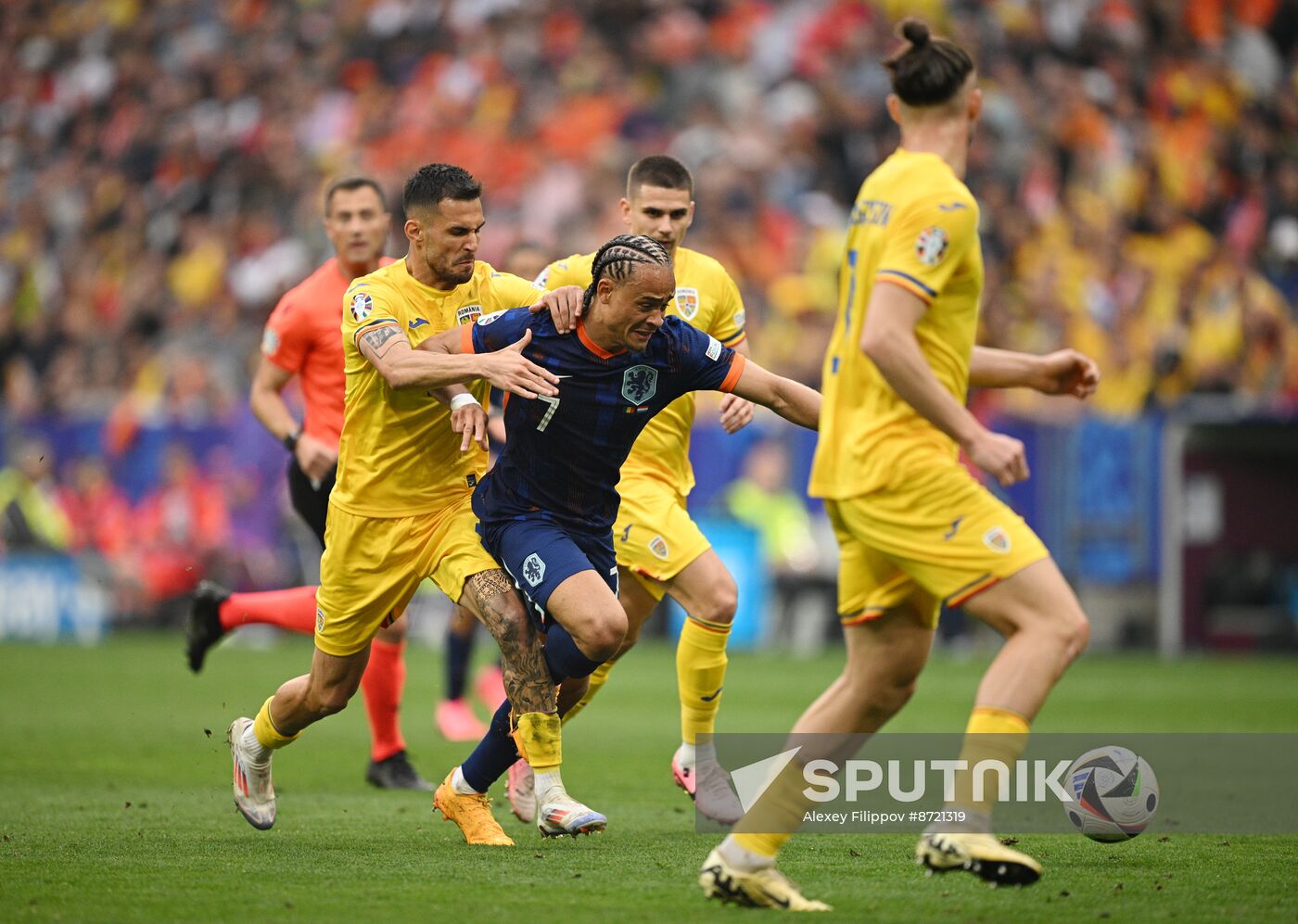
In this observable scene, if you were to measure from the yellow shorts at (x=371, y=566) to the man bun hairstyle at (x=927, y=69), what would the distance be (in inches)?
102

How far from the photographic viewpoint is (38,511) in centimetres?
2003

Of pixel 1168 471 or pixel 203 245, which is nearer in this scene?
pixel 1168 471

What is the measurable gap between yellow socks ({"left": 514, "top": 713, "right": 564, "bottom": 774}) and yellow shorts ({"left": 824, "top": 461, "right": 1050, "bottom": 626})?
5.82 ft

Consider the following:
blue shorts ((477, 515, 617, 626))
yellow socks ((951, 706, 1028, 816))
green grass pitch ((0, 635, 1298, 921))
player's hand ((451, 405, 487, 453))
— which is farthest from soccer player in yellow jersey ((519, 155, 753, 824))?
yellow socks ((951, 706, 1028, 816))

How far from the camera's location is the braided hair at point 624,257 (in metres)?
5.93

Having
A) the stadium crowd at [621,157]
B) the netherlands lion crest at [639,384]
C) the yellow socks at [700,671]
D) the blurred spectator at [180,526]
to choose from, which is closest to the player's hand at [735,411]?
the netherlands lion crest at [639,384]

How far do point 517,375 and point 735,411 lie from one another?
41.3 inches

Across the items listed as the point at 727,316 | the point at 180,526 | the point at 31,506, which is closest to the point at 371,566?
the point at 727,316

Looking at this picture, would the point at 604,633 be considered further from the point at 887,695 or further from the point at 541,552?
the point at 887,695

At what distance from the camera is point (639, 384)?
20.5ft

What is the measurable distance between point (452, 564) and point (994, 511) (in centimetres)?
247

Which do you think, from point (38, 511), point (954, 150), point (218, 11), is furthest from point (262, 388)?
point (218, 11)

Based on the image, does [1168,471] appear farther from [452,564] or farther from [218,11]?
[218,11]

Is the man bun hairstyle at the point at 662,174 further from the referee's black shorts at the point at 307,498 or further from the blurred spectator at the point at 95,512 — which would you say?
the blurred spectator at the point at 95,512
